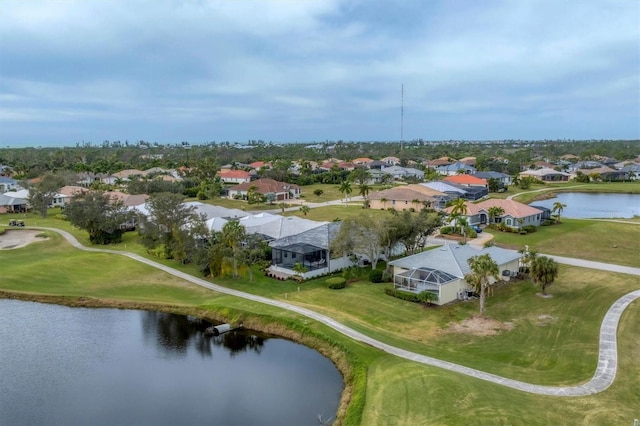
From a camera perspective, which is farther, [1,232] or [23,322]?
[1,232]

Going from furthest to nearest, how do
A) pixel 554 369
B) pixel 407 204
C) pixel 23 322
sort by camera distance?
pixel 407 204
pixel 23 322
pixel 554 369

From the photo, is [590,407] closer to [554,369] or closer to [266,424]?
[554,369]

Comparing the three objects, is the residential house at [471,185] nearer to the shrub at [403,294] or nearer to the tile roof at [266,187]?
the tile roof at [266,187]

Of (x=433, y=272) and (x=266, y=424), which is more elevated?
(x=433, y=272)

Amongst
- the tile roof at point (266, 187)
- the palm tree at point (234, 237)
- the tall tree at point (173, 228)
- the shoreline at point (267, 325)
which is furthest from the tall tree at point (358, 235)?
the tile roof at point (266, 187)

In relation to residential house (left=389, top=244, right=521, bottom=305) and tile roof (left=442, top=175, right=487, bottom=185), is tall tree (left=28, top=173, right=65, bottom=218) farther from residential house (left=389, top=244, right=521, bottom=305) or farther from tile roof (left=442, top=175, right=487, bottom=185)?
tile roof (left=442, top=175, right=487, bottom=185)

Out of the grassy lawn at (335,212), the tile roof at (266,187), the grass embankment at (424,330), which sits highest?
the tile roof at (266,187)

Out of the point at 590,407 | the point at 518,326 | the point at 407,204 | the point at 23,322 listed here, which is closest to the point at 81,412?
the point at 23,322
